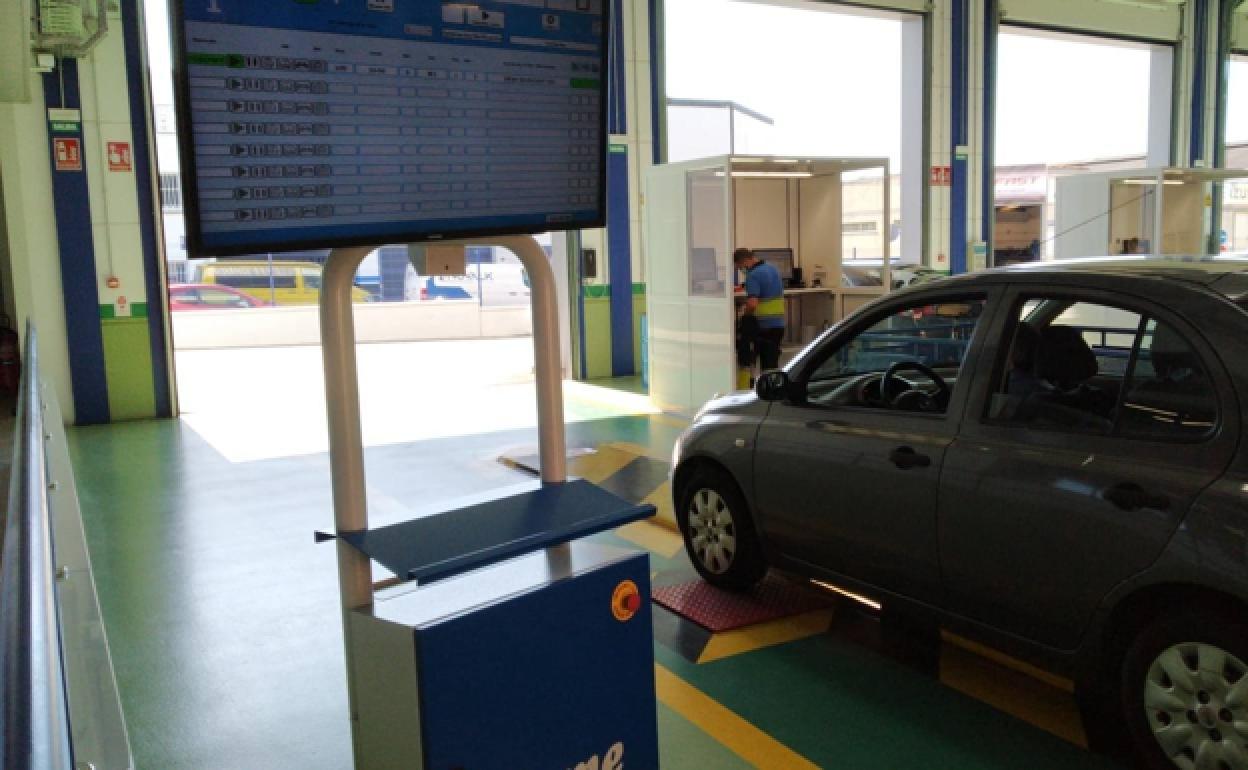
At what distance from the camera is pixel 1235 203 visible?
20.6m

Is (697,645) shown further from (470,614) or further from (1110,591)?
(470,614)

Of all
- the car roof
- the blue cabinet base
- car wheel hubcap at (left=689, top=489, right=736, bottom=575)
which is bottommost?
car wheel hubcap at (left=689, top=489, right=736, bottom=575)

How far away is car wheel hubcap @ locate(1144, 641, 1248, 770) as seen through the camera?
106 inches

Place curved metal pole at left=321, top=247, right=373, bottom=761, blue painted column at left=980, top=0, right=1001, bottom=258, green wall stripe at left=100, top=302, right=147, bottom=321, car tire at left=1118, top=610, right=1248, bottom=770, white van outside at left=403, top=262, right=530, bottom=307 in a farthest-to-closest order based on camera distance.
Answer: white van outside at left=403, top=262, right=530, bottom=307 < blue painted column at left=980, top=0, right=1001, bottom=258 < green wall stripe at left=100, top=302, right=147, bottom=321 < car tire at left=1118, top=610, right=1248, bottom=770 < curved metal pole at left=321, top=247, right=373, bottom=761

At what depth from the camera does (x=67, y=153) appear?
9883mm

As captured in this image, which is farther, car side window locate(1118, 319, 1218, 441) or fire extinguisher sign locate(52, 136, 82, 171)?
fire extinguisher sign locate(52, 136, 82, 171)

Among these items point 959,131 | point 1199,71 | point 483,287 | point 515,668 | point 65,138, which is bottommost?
point 515,668

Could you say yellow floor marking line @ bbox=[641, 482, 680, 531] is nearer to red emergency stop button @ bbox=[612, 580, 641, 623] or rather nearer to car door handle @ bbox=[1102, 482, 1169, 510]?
car door handle @ bbox=[1102, 482, 1169, 510]

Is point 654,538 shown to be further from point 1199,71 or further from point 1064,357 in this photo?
point 1199,71

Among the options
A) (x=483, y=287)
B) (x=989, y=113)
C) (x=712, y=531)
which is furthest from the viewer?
(x=483, y=287)

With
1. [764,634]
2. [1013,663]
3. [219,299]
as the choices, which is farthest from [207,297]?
[1013,663]

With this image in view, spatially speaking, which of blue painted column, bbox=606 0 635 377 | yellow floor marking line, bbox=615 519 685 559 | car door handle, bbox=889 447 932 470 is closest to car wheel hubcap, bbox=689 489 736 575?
yellow floor marking line, bbox=615 519 685 559

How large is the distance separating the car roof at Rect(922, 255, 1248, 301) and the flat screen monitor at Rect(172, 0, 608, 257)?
1.78 metres

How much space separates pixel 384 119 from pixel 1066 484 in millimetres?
2262
